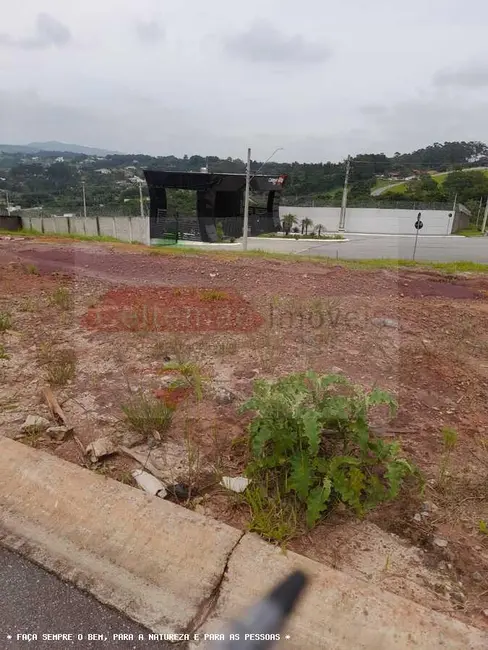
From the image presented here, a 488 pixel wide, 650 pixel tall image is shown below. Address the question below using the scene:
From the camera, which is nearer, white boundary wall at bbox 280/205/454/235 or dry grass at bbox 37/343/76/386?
dry grass at bbox 37/343/76/386

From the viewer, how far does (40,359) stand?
13.9ft

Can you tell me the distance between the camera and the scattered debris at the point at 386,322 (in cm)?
581

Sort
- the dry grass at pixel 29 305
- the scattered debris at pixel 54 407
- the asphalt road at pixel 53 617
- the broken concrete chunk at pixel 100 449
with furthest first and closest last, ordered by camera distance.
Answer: the dry grass at pixel 29 305 < the scattered debris at pixel 54 407 < the broken concrete chunk at pixel 100 449 < the asphalt road at pixel 53 617

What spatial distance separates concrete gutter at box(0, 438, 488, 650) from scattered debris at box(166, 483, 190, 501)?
0.52ft

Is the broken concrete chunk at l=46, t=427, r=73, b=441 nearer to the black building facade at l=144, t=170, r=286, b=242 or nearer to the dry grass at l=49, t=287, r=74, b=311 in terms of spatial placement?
the dry grass at l=49, t=287, r=74, b=311

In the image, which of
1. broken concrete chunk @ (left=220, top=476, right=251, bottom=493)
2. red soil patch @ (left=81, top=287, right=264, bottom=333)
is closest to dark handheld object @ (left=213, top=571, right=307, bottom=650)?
broken concrete chunk @ (left=220, top=476, right=251, bottom=493)

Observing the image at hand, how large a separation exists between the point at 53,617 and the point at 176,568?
504 millimetres

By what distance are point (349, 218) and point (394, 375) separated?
54.3 metres

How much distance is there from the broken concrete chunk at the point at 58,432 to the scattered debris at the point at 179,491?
0.94 metres

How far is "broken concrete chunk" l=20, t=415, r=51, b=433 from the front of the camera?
2955mm

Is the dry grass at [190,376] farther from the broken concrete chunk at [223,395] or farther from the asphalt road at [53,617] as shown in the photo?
the asphalt road at [53,617]

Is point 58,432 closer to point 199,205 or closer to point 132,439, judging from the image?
point 132,439

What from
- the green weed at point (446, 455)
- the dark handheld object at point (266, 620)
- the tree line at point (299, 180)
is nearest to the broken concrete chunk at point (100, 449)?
the dark handheld object at point (266, 620)

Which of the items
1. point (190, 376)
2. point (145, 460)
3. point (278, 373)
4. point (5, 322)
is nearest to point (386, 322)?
point (278, 373)
